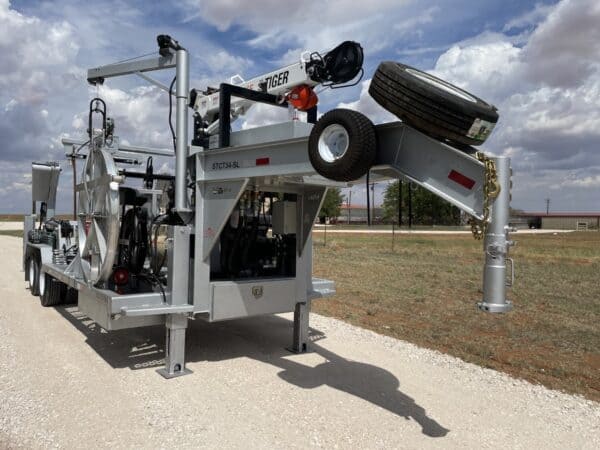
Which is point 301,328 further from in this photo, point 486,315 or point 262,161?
point 486,315

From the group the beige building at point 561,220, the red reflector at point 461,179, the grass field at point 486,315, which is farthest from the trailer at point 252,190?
the beige building at point 561,220

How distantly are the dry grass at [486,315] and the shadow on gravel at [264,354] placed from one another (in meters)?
1.45

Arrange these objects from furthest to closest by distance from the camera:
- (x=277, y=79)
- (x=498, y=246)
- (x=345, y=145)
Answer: (x=277, y=79) < (x=345, y=145) < (x=498, y=246)

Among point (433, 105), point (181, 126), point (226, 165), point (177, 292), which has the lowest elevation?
point (177, 292)

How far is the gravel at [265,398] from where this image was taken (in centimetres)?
408

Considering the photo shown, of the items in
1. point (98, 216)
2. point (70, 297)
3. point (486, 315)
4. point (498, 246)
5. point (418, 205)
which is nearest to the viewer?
point (498, 246)

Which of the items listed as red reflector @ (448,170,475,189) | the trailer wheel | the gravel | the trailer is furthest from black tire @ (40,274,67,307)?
red reflector @ (448,170,475,189)

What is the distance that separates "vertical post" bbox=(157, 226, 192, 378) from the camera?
5.44 meters

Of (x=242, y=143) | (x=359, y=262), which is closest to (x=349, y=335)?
(x=242, y=143)

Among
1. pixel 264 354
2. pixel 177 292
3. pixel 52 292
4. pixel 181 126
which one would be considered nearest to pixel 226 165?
pixel 181 126

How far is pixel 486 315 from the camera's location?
8992 mm

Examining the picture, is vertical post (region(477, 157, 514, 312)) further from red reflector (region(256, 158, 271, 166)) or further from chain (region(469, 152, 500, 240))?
red reflector (region(256, 158, 271, 166))

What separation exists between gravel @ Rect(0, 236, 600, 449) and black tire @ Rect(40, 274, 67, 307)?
1833mm

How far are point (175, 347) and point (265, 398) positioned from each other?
1.18 m
